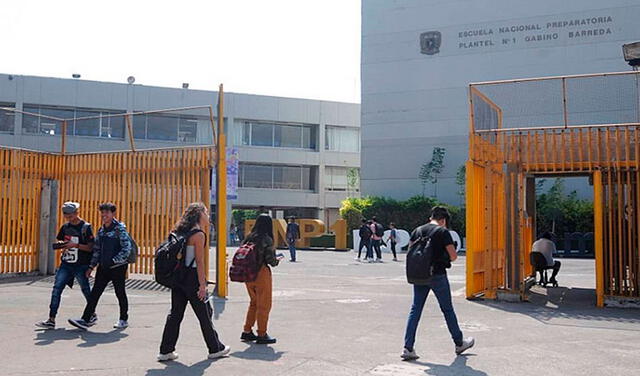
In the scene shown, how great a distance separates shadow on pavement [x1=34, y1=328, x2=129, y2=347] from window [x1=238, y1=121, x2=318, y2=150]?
126ft

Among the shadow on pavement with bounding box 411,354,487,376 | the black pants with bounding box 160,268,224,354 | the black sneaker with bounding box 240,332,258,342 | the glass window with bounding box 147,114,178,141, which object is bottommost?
the shadow on pavement with bounding box 411,354,487,376

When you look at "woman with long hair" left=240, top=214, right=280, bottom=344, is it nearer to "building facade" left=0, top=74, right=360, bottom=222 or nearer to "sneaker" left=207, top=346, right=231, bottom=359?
"sneaker" left=207, top=346, right=231, bottom=359

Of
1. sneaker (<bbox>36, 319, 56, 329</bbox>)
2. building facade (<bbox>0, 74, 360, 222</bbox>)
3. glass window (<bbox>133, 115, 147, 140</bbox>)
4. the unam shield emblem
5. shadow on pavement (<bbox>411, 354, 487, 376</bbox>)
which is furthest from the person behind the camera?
glass window (<bbox>133, 115, 147, 140</bbox>)

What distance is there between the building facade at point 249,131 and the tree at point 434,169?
1068 centimetres

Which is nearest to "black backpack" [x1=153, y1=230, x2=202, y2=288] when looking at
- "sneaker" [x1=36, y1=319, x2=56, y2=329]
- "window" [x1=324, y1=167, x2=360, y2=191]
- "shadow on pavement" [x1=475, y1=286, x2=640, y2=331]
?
"sneaker" [x1=36, y1=319, x2=56, y2=329]

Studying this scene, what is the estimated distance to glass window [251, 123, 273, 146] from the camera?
47.5m

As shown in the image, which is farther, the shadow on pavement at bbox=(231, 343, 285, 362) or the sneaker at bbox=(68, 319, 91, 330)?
the sneaker at bbox=(68, 319, 91, 330)

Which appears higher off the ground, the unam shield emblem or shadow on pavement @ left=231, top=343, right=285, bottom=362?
the unam shield emblem

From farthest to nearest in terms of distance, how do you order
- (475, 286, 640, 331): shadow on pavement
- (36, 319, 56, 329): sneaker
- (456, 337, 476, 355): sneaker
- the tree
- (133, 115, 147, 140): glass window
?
1. (133, 115, 147, 140): glass window
2. the tree
3. (475, 286, 640, 331): shadow on pavement
4. (36, 319, 56, 329): sneaker
5. (456, 337, 476, 355): sneaker

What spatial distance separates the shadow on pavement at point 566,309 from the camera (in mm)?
10719

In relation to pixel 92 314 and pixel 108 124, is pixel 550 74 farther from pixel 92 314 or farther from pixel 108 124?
pixel 92 314

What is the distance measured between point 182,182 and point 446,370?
26.4ft

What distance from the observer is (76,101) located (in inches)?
1681

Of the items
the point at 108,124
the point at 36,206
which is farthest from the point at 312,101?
the point at 36,206
